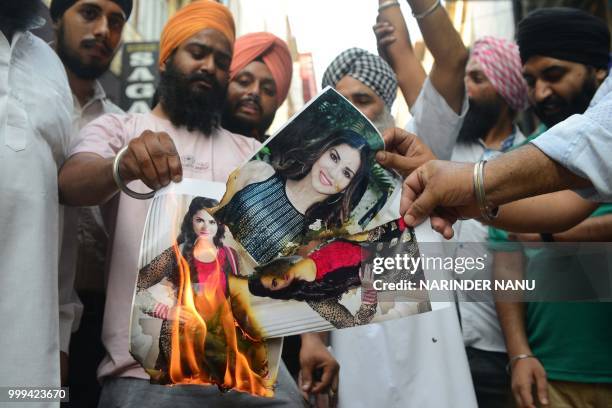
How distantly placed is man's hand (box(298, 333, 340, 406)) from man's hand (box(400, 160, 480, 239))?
539 millimetres

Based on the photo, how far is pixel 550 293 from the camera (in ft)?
6.33

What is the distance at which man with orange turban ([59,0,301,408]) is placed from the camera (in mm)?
1493

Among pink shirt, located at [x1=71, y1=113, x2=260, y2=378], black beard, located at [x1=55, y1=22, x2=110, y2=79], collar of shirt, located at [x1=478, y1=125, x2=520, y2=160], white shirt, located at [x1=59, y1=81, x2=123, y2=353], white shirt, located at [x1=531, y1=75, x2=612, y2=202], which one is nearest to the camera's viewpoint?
white shirt, located at [x1=531, y1=75, x2=612, y2=202]

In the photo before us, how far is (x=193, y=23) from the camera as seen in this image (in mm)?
1945

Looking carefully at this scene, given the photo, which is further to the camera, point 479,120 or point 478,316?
point 479,120

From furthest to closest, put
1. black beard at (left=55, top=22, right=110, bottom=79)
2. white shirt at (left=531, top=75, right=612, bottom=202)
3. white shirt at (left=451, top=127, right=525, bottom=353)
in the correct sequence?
white shirt at (left=451, top=127, right=525, bottom=353) < black beard at (left=55, top=22, right=110, bottom=79) < white shirt at (left=531, top=75, right=612, bottom=202)

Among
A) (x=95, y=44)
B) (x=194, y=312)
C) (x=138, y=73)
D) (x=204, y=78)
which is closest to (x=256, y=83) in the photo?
(x=204, y=78)

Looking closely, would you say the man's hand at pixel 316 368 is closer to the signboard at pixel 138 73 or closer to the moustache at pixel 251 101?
the moustache at pixel 251 101

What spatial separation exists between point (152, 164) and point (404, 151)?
610 millimetres

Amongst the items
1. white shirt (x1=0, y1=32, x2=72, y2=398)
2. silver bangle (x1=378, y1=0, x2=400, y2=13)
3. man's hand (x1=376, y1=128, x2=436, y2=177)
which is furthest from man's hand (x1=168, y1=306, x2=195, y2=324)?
silver bangle (x1=378, y1=0, x2=400, y2=13)

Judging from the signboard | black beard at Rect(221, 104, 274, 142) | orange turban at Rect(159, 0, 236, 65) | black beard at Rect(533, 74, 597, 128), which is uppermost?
orange turban at Rect(159, 0, 236, 65)

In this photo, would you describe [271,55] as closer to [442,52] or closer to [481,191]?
[442,52]

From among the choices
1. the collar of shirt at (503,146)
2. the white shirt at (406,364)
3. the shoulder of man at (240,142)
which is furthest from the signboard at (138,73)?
the collar of shirt at (503,146)

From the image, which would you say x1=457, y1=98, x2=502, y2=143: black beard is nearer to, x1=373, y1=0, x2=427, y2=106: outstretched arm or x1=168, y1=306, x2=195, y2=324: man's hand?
x1=373, y1=0, x2=427, y2=106: outstretched arm
